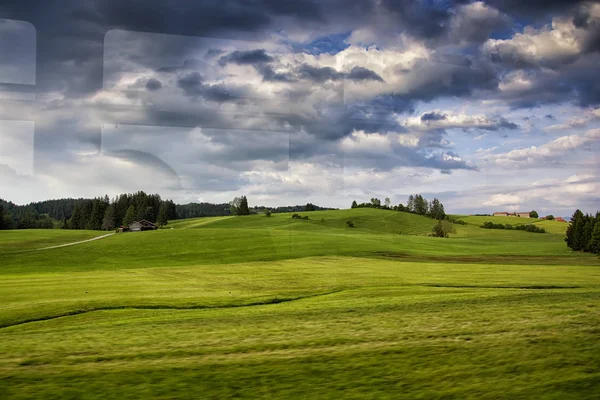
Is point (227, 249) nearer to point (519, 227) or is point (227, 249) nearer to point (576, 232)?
point (576, 232)

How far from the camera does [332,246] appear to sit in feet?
137

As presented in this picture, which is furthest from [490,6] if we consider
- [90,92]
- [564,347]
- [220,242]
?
[220,242]

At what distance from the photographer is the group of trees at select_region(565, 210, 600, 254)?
45.2m

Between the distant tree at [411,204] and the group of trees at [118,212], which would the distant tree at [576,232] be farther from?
the group of trees at [118,212]

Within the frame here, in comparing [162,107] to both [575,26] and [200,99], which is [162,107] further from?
[575,26]

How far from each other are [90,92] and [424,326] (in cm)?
1407

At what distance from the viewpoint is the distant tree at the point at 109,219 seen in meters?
27.9

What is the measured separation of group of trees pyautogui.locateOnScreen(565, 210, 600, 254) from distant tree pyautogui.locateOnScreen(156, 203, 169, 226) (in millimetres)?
39211

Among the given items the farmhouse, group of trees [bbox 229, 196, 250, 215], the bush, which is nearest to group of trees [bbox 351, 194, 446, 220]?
the bush

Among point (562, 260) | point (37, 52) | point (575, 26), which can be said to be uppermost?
point (575, 26)

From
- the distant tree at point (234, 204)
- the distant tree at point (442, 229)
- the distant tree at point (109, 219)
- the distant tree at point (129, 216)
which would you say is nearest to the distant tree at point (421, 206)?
the distant tree at point (442, 229)

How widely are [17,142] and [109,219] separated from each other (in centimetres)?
1725

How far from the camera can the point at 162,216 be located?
27.5 meters

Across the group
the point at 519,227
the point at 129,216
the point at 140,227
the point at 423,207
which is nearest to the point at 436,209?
the point at 423,207
